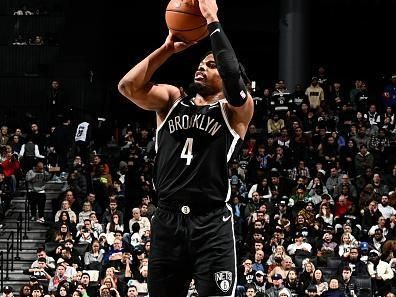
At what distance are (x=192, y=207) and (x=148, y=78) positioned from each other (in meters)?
0.80

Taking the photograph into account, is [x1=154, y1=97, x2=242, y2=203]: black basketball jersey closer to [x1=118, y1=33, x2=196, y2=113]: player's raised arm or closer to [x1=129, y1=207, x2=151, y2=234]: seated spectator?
[x1=118, y1=33, x2=196, y2=113]: player's raised arm

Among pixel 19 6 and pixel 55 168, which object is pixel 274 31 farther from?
pixel 55 168

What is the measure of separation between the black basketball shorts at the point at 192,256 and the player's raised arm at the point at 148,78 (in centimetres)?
69

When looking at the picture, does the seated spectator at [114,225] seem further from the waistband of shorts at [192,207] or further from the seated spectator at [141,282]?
the waistband of shorts at [192,207]

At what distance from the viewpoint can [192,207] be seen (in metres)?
5.64

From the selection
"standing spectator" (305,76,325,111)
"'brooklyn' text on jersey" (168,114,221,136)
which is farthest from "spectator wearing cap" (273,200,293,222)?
"'brooklyn' text on jersey" (168,114,221,136)

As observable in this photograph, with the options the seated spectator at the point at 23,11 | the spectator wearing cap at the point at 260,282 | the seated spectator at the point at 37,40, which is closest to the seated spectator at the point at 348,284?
the spectator wearing cap at the point at 260,282

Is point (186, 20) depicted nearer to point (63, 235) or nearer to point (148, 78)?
point (148, 78)

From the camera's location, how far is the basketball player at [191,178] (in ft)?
18.2

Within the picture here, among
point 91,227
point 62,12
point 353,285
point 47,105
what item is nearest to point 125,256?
point 91,227

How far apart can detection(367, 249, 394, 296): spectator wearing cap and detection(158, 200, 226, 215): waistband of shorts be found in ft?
36.5

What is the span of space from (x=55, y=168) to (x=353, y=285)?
24.6 feet

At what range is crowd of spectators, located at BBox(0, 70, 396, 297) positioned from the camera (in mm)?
16078

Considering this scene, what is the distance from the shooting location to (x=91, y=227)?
695 inches
